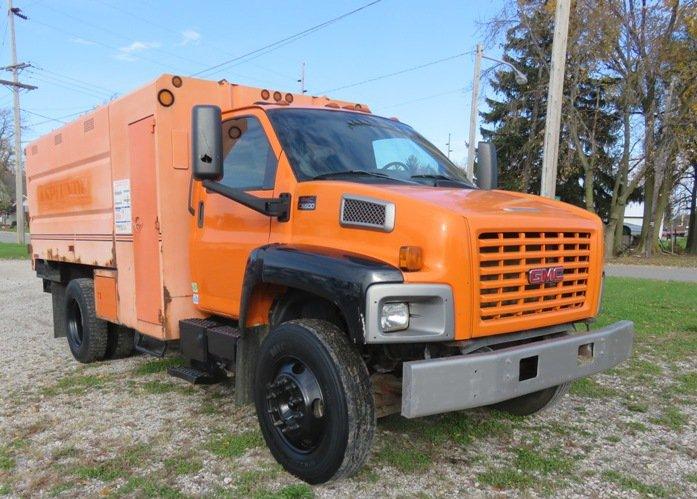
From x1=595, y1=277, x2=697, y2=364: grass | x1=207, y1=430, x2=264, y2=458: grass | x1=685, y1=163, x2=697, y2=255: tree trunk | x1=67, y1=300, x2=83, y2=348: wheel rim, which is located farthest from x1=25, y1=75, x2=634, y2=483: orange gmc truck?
x1=685, y1=163, x2=697, y2=255: tree trunk

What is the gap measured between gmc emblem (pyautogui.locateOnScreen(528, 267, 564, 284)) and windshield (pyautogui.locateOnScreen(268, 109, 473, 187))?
3.56 feet

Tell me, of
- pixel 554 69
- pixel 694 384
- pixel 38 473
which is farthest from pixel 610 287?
pixel 38 473

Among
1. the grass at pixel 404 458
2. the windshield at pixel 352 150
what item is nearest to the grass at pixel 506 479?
the grass at pixel 404 458

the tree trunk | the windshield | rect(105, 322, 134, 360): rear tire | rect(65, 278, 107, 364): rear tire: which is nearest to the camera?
the windshield

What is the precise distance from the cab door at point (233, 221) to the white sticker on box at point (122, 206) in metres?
0.90

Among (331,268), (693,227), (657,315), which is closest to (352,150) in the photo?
(331,268)

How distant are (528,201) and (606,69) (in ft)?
74.2

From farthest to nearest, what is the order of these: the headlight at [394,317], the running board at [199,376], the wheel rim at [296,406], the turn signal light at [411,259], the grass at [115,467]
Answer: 1. the running board at [199,376]
2. the grass at [115,467]
3. the wheel rim at [296,406]
4. the turn signal light at [411,259]
5. the headlight at [394,317]

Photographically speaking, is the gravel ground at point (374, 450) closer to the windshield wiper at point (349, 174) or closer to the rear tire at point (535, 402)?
the rear tire at point (535, 402)

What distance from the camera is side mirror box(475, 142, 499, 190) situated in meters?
5.06

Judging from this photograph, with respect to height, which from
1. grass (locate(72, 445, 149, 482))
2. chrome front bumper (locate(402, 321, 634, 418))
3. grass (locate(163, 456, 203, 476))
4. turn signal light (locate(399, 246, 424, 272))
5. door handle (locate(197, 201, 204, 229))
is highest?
door handle (locate(197, 201, 204, 229))

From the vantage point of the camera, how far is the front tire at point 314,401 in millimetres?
3230

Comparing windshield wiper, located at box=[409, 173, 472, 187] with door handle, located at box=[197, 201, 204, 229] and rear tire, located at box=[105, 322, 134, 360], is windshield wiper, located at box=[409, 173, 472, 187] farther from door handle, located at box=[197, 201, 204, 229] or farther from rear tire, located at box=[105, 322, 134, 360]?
rear tire, located at box=[105, 322, 134, 360]

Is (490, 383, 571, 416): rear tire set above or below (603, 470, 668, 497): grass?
above
